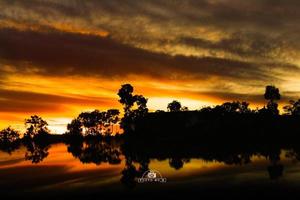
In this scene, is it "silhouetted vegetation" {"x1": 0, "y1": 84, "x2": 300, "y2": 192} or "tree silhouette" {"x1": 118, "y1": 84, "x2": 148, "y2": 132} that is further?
"tree silhouette" {"x1": 118, "y1": 84, "x2": 148, "y2": 132}

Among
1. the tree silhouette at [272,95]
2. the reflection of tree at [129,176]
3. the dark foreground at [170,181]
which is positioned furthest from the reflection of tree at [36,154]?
the tree silhouette at [272,95]

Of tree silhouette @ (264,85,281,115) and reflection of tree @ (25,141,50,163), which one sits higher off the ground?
tree silhouette @ (264,85,281,115)

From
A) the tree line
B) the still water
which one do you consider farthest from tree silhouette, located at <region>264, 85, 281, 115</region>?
the still water

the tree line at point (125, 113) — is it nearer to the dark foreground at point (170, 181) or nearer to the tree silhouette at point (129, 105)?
the tree silhouette at point (129, 105)

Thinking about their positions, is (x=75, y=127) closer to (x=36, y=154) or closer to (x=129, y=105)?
(x=129, y=105)

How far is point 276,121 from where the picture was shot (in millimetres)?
109812

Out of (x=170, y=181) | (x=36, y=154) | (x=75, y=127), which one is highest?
(x=75, y=127)

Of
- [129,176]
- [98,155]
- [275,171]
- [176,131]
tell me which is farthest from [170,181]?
[176,131]

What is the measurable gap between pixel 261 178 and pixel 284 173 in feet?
12.7

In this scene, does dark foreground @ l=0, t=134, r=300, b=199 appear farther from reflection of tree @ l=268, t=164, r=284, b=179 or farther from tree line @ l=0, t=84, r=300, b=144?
tree line @ l=0, t=84, r=300, b=144

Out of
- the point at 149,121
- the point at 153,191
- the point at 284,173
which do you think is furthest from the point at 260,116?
the point at 153,191

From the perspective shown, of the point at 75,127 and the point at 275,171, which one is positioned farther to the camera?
the point at 75,127

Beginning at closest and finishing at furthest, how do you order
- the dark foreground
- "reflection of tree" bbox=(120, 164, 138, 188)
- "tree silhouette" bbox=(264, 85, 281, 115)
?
the dark foreground, "reflection of tree" bbox=(120, 164, 138, 188), "tree silhouette" bbox=(264, 85, 281, 115)

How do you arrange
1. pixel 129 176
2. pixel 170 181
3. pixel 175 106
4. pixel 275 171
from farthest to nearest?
pixel 175 106 < pixel 129 176 < pixel 275 171 < pixel 170 181
